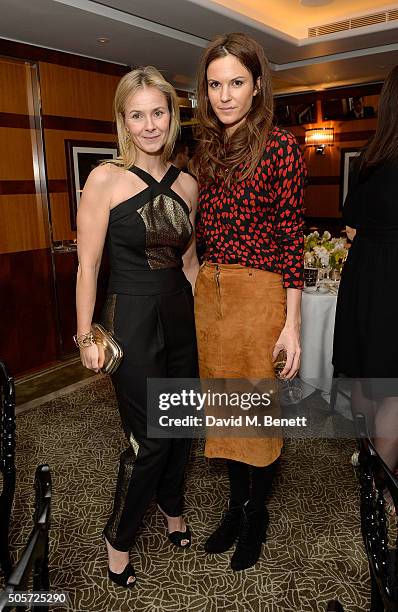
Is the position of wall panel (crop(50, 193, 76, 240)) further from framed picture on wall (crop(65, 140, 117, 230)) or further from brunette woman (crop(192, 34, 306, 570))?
brunette woman (crop(192, 34, 306, 570))

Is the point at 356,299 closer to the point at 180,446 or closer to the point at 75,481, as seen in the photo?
the point at 180,446

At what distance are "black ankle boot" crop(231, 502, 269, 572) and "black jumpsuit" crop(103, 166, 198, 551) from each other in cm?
42

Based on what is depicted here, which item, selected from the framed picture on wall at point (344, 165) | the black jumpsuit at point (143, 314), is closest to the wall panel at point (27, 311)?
the black jumpsuit at point (143, 314)

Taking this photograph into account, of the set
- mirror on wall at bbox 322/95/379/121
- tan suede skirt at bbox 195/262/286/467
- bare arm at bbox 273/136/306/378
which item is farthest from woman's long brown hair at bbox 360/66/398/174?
mirror on wall at bbox 322/95/379/121

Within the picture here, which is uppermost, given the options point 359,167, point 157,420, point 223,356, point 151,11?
point 151,11

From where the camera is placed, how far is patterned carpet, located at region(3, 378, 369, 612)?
73.1 inches

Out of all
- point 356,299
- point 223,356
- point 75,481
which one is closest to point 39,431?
point 75,481

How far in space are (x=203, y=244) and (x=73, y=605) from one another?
1.38 metres

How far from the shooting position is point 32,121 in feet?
13.8

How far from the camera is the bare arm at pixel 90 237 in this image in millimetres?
1624

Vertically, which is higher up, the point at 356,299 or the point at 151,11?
the point at 151,11

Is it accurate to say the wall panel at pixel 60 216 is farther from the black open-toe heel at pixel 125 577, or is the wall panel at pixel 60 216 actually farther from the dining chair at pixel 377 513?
the dining chair at pixel 377 513

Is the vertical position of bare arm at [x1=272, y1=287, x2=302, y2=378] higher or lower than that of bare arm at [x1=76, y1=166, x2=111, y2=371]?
lower

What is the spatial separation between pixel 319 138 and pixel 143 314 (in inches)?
257
